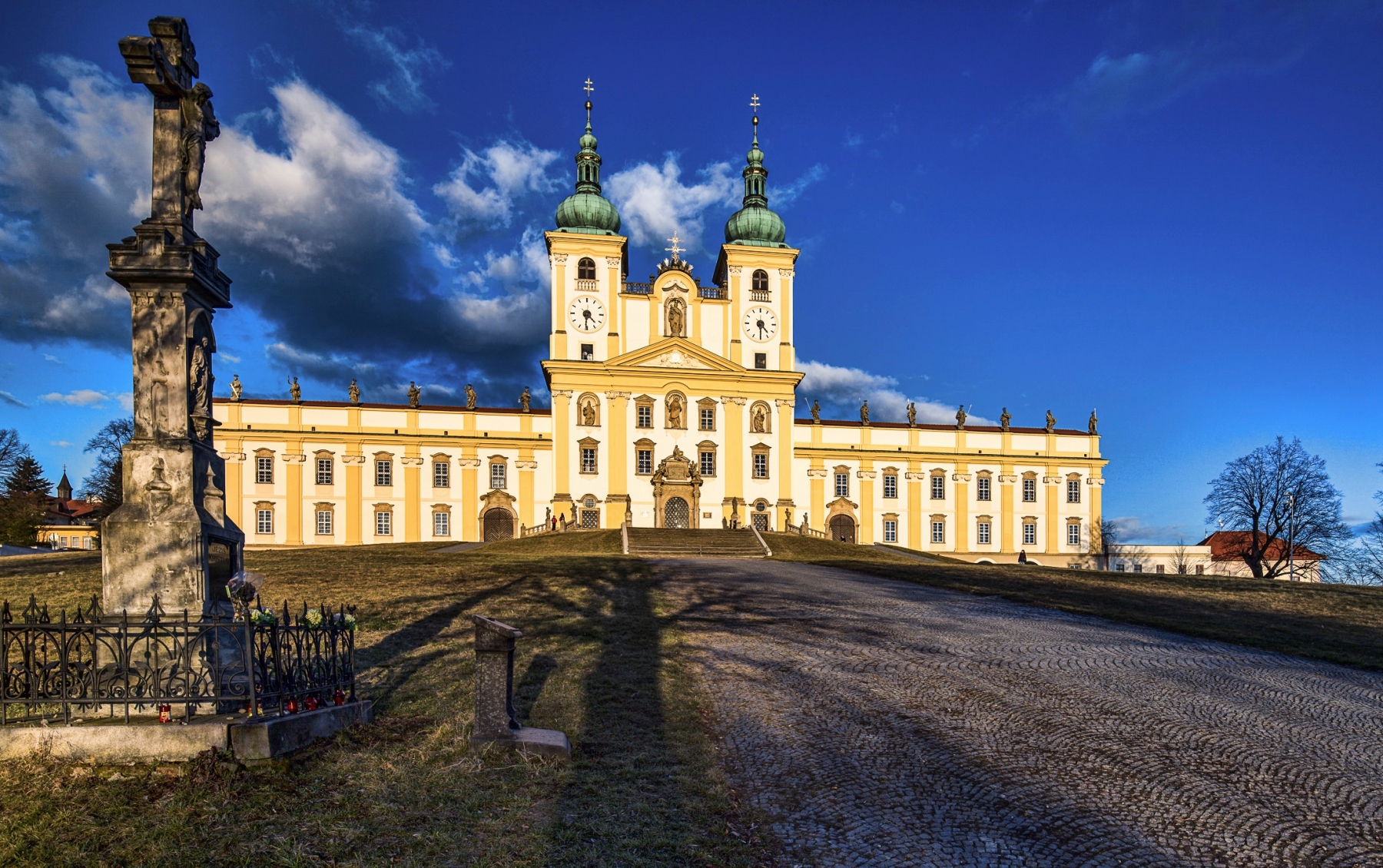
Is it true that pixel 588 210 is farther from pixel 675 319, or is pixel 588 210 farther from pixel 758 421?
pixel 758 421

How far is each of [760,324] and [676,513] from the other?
13.1 m

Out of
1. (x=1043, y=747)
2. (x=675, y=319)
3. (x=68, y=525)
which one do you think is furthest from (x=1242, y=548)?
(x=68, y=525)

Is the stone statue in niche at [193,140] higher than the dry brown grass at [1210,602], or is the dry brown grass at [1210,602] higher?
the stone statue in niche at [193,140]

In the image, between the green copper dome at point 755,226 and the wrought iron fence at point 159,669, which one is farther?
the green copper dome at point 755,226

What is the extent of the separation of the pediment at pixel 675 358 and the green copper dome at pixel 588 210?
7.89 meters

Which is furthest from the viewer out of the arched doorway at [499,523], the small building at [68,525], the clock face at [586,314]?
the small building at [68,525]

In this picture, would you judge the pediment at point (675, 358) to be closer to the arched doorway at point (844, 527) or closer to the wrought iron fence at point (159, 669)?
the arched doorway at point (844, 527)

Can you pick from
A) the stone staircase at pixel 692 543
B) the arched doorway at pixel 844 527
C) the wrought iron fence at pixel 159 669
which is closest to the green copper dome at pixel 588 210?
the stone staircase at pixel 692 543

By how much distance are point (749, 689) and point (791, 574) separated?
581 inches

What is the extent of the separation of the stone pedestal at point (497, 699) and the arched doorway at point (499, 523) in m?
43.3

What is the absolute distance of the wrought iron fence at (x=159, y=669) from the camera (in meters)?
6.17

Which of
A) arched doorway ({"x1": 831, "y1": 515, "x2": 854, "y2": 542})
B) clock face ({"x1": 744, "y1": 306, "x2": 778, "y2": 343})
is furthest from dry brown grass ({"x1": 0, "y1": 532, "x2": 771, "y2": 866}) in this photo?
arched doorway ({"x1": 831, "y1": 515, "x2": 854, "y2": 542})

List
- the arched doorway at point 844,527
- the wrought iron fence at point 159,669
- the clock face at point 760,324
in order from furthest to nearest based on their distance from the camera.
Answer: the arched doorway at point 844,527 → the clock face at point 760,324 → the wrought iron fence at point 159,669

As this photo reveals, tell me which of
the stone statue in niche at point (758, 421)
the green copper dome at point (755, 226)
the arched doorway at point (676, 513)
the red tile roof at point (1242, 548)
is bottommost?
the red tile roof at point (1242, 548)
